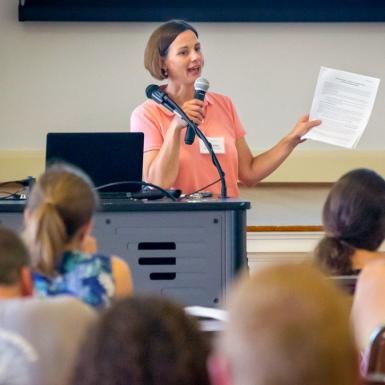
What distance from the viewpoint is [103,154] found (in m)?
2.84

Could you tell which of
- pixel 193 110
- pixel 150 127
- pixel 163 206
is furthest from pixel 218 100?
pixel 163 206

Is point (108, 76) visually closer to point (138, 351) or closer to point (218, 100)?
point (218, 100)

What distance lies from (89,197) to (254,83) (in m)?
A: 2.72

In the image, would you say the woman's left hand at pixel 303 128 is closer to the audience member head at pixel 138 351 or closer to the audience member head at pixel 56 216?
the audience member head at pixel 56 216

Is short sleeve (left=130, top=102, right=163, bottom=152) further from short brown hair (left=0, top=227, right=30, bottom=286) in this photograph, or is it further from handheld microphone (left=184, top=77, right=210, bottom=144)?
short brown hair (left=0, top=227, right=30, bottom=286)

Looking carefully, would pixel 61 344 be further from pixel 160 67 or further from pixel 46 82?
pixel 46 82

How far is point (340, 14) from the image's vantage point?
4473 mm

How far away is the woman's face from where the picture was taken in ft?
10.9

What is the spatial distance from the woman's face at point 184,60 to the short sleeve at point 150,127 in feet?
0.51

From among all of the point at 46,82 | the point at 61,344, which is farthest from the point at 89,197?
the point at 46,82

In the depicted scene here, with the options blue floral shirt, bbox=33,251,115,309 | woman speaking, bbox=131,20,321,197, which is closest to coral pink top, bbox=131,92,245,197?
woman speaking, bbox=131,20,321,197

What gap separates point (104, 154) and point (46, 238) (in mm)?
1073

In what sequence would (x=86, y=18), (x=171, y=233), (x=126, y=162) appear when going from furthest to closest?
1. (x=86, y=18)
2. (x=126, y=162)
3. (x=171, y=233)

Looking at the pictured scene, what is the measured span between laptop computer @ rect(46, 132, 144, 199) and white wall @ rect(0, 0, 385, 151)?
1568mm
